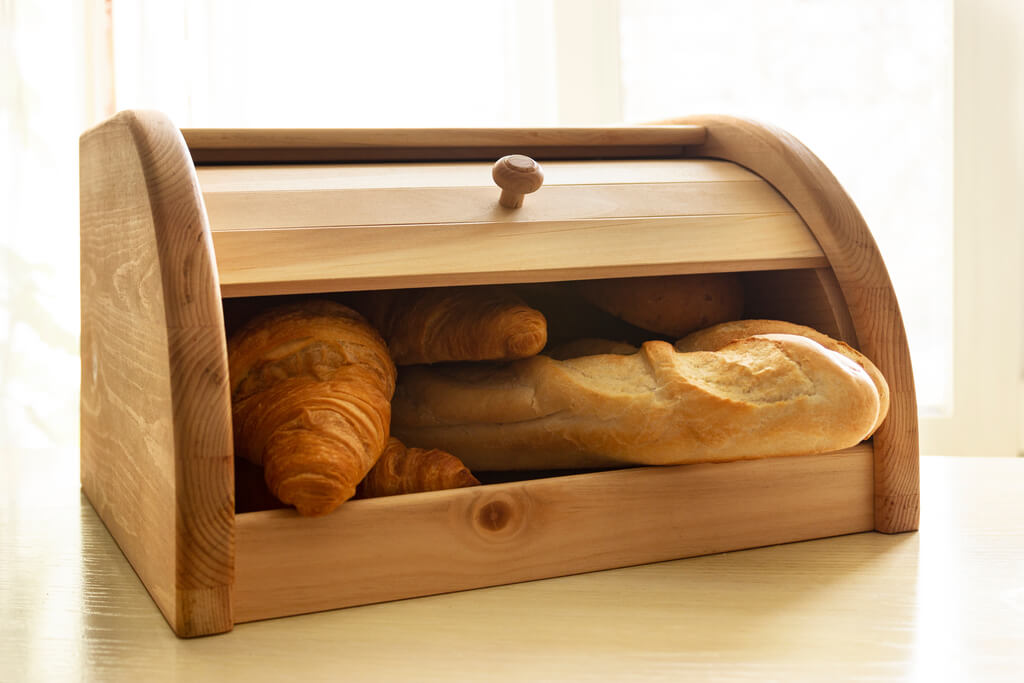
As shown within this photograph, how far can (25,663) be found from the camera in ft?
2.04

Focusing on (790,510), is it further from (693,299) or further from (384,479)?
(384,479)

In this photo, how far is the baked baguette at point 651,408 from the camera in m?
0.77

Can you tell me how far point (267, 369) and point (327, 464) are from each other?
0.14 m

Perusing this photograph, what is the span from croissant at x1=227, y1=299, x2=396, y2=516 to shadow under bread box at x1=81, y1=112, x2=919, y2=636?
0.03 m

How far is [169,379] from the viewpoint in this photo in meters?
0.65

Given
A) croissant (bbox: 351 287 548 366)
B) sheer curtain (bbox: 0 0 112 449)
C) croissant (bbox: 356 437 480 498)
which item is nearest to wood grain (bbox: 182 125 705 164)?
croissant (bbox: 351 287 548 366)


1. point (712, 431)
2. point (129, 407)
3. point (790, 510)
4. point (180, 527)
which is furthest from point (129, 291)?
point (790, 510)

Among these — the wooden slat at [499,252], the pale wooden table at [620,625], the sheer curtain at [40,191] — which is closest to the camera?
the pale wooden table at [620,625]

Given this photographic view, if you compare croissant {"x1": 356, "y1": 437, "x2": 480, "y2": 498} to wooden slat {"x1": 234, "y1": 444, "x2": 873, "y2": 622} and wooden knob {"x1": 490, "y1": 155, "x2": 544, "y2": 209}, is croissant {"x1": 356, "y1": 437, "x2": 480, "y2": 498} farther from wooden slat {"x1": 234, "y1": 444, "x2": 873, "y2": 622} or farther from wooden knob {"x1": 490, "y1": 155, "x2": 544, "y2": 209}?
wooden knob {"x1": 490, "y1": 155, "x2": 544, "y2": 209}

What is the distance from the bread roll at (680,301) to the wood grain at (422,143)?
0.45 feet

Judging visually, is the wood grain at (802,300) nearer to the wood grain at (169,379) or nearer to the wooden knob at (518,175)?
the wooden knob at (518,175)

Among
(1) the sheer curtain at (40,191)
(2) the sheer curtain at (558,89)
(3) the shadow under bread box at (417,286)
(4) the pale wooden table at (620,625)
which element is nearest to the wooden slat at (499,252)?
(3) the shadow under bread box at (417,286)

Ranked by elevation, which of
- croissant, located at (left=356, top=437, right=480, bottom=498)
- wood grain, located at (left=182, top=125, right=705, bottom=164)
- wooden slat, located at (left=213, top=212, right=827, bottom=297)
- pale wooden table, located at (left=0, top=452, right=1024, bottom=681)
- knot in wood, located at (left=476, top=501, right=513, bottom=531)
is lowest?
pale wooden table, located at (left=0, top=452, right=1024, bottom=681)

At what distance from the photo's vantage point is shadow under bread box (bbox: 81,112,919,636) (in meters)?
0.67
